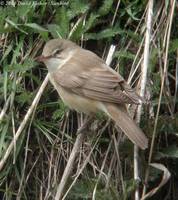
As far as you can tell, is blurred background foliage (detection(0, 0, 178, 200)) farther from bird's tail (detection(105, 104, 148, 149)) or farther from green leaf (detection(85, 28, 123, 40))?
bird's tail (detection(105, 104, 148, 149))

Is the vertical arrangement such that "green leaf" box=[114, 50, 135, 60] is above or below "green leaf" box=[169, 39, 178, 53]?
below

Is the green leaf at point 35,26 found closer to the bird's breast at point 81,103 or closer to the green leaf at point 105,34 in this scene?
the green leaf at point 105,34

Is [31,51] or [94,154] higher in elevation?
[31,51]

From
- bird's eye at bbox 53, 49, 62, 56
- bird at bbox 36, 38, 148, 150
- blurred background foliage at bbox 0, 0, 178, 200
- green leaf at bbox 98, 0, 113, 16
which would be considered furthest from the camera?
green leaf at bbox 98, 0, 113, 16

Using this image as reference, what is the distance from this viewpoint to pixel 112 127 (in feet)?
15.2

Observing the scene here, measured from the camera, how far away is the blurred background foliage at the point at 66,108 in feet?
14.7

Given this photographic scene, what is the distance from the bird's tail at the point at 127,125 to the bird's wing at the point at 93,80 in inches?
3.0

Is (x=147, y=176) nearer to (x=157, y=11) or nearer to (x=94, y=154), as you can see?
(x=94, y=154)

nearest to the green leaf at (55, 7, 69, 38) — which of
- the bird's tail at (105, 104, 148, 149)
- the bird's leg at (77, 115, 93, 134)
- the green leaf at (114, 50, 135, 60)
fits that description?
the green leaf at (114, 50, 135, 60)

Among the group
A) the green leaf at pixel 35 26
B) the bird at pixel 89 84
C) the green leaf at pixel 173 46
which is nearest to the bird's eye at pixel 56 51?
the bird at pixel 89 84

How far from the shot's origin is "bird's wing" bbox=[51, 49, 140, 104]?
4.29 m

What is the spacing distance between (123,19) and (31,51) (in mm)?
778

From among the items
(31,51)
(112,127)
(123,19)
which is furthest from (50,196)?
(123,19)

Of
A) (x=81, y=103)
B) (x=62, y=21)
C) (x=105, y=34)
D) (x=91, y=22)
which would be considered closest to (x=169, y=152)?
(x=81, y=103)
